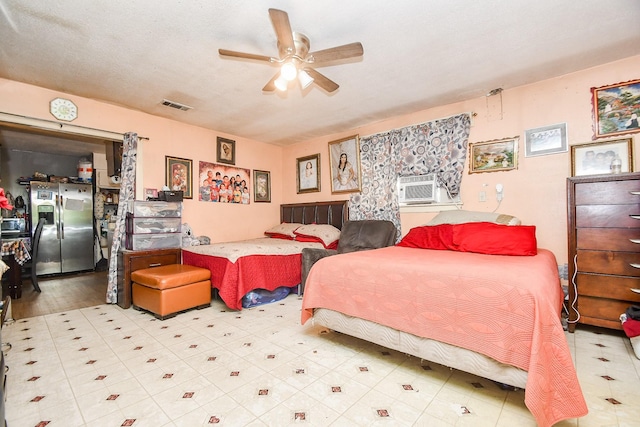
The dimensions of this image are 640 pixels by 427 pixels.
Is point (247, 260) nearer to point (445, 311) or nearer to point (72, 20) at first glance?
point (445, 311)

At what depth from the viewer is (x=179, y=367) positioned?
212 cm

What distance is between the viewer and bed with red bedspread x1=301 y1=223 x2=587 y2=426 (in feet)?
4.62

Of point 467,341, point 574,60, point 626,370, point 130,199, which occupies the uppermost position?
point 574,60

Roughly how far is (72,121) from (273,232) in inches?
124

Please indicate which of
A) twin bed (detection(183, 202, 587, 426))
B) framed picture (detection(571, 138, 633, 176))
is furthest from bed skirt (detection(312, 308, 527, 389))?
framed picture (detection(571, 138, 633, 176))

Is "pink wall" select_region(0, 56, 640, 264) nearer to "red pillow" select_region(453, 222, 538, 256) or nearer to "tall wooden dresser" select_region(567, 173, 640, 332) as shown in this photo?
"tall wooden dresser" select_region(567, 173, 640, 332)

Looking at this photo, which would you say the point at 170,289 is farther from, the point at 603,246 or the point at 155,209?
the point at 603,246

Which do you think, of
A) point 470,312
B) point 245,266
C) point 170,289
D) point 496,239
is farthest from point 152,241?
point 496,239

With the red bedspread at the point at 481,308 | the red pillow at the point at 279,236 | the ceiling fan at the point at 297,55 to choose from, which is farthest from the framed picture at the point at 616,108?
the red pillow at the point at 279,236

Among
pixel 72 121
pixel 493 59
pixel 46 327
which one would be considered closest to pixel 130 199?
pixel 72 121

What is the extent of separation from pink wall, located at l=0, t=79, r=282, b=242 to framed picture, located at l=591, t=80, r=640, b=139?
15.6ft

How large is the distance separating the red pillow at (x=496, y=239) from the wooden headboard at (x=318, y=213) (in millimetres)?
2052

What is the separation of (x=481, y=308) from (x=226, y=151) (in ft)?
14.8

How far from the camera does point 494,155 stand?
343 cm
